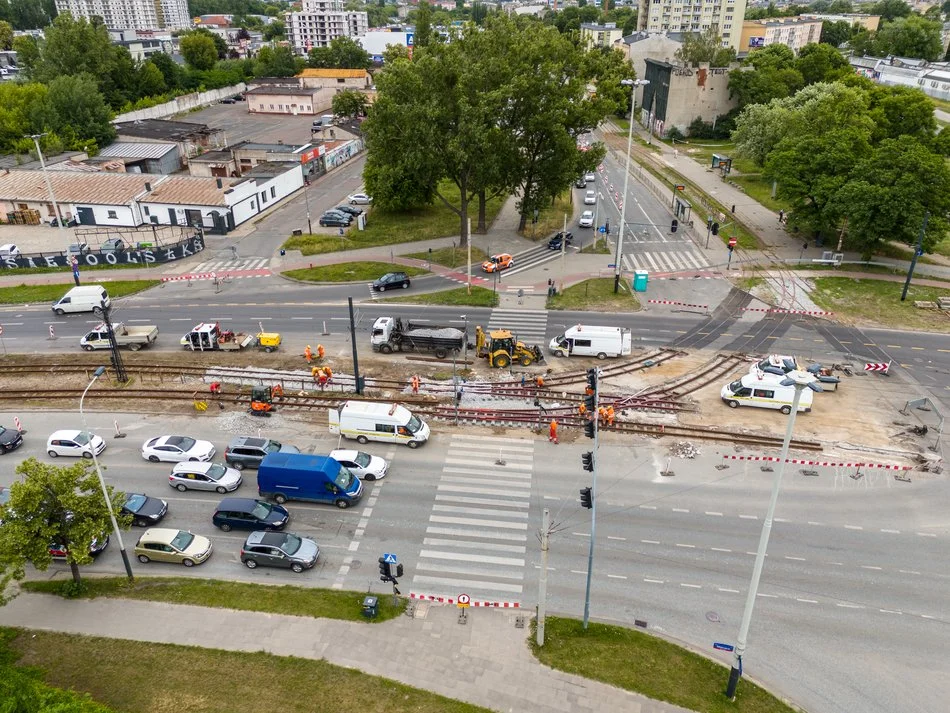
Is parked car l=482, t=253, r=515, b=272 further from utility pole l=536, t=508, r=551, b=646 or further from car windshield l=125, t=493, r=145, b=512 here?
utility pole l=536, t=508, r=551, b=646

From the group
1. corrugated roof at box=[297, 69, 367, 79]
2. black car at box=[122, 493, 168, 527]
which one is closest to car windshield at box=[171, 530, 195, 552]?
black car at box=[122, 493, 168, 527]

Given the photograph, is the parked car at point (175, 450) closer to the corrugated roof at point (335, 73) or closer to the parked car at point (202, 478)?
the parked car at point (202, 478)

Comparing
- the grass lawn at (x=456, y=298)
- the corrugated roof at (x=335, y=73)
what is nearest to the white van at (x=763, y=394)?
the grass lawn at (x=456, y=298)

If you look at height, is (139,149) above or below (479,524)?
above

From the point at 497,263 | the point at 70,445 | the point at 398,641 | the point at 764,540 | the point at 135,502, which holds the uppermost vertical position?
the point at 764,540

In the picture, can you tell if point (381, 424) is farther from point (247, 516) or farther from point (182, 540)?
point (182, 540)

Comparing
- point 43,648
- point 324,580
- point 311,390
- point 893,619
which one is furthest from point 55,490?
point 893,619

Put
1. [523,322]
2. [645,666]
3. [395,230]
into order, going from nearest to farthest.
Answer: [645,666] → [523,322] → [395,230]

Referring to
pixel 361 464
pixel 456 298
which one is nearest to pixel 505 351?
pixel 456 298
